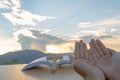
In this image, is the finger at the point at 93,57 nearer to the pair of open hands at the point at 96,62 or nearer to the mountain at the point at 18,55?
the pair of open hands at the point at 96,62

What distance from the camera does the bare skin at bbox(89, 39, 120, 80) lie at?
1182mm

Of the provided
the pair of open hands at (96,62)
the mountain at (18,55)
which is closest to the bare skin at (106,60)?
the pair of open hands at (96,62)

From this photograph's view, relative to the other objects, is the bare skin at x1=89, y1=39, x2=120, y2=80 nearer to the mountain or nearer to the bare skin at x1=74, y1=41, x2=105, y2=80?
the bare skin at x1=74, y1=41, x2=105, y2=80

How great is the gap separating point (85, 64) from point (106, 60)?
0.14 meters

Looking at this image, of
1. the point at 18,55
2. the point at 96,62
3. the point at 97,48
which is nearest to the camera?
the point at 96,62

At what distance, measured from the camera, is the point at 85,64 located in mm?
1161

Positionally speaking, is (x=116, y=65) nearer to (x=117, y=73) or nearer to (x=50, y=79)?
(x=117, y=73)

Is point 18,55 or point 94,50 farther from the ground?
point 94,50

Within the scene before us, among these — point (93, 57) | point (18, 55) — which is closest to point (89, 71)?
point (93, 57)

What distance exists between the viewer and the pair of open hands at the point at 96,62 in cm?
114

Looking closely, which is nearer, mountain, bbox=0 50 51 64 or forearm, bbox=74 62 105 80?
forearm, bbox=74 62 105 80

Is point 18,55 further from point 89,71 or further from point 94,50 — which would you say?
point 89,71

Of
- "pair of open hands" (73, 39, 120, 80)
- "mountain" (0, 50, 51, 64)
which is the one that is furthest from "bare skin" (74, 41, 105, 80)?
"mountain" (0, 50, 51, 64)

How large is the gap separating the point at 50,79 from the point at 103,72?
0.48 m
